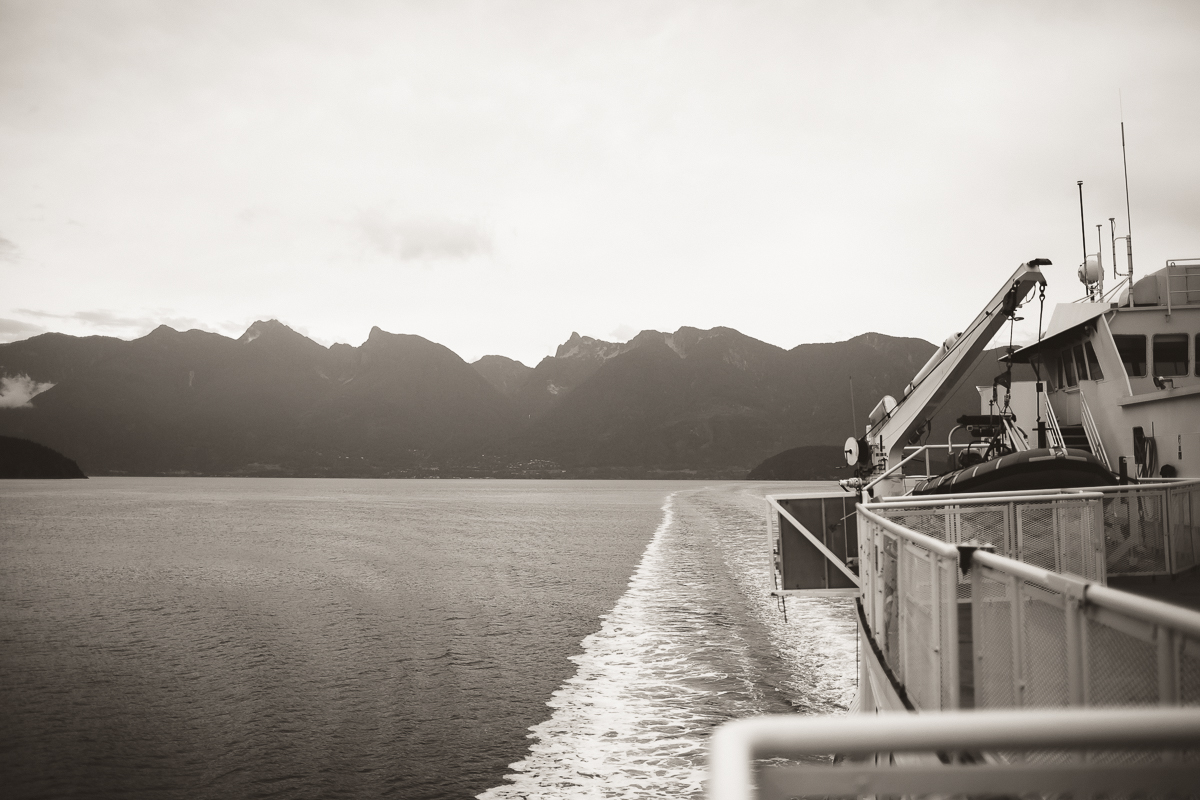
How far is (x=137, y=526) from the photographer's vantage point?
51250 mm

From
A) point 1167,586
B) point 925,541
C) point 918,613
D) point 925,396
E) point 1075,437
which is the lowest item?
point 1167,586

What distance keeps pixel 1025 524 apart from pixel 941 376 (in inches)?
449

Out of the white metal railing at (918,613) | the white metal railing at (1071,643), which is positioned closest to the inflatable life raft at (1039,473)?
the white metal railing at (918,613)

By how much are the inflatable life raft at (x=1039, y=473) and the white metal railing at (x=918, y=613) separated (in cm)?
624

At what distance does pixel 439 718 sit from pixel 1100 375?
16.2 metres

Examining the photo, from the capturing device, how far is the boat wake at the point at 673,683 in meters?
8.92

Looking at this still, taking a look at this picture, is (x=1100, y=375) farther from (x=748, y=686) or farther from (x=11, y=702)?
(x=11, y=702)

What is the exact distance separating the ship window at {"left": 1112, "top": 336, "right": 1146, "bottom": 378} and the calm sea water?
834 cm

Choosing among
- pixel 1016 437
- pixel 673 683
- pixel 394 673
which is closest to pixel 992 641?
pixel 673 683

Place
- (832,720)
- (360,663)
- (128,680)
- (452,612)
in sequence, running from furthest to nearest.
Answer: (452,612)
(360,663)
(128,680)
(832,720)

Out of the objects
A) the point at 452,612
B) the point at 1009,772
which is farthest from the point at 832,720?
the point at 452,612

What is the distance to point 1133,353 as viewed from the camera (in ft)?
59.2

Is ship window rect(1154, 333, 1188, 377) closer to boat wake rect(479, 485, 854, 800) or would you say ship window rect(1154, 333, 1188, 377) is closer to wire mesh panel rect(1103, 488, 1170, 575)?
wire mesh panel rect(1103, 488, 1170, 575)

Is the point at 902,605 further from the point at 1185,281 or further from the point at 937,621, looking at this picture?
the point at 1185,281
